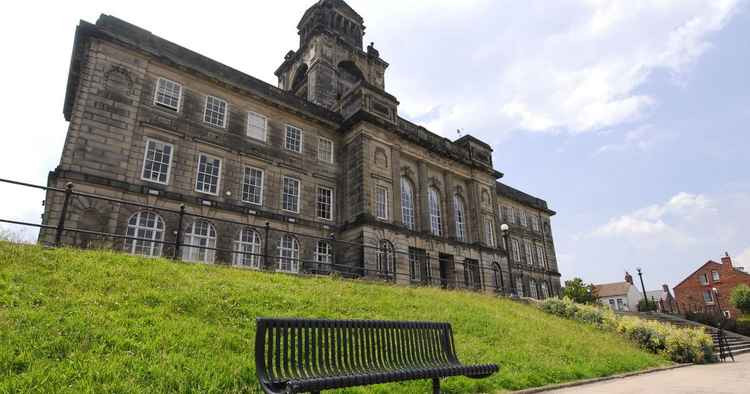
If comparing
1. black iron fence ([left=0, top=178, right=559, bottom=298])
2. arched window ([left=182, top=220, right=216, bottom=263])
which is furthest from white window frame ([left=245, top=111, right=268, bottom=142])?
arched window ([left=182, top=220, right=216, bottom=263])

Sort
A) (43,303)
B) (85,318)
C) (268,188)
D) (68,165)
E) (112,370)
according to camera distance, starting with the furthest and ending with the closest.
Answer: (268,188), (68,165), (43,303), (85,318), (112,370)

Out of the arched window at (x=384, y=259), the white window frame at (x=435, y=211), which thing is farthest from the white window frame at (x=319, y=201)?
the white window frame at (x=435, y=211)

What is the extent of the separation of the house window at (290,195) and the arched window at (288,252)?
1.64 m

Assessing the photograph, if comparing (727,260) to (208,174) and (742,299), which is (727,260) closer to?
(742,299)

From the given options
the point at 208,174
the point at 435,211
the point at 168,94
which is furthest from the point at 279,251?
the point at 435,211

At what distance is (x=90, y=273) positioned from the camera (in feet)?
25.2

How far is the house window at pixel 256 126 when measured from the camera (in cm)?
2030

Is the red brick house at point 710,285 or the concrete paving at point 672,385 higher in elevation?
the red brick house at point 710,285

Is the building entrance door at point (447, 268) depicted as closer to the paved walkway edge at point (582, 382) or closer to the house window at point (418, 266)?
the house window at point (418, 266)

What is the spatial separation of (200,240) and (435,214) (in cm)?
1506

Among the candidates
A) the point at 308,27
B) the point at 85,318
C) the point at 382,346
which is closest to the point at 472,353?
the point at 382,346

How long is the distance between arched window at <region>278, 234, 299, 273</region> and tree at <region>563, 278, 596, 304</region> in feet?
114

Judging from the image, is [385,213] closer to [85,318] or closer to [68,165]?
[68,165]

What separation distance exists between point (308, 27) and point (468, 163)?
1837 centimetres
